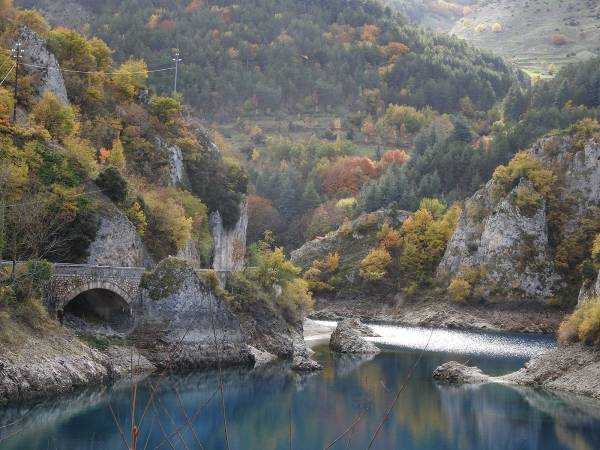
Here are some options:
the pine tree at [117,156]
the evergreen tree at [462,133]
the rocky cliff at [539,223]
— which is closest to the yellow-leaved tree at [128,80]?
the pine tree at [117,156]

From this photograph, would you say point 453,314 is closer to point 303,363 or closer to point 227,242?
point 227,242

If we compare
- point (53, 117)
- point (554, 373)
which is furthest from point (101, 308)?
point (554, 373)

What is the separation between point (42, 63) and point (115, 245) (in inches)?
920

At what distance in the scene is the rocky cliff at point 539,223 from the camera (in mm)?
124625

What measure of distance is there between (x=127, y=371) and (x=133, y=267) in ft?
33.9

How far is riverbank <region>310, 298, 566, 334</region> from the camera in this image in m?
119

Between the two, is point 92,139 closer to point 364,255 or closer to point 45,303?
point 45,303

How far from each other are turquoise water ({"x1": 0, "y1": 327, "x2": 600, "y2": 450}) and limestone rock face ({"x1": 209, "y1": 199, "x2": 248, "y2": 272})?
29147mm

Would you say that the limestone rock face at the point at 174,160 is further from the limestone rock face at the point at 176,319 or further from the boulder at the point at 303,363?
the boulder at the point at 303,363

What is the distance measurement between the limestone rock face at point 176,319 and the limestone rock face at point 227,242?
86.5 ft

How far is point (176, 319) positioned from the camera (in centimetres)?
6238

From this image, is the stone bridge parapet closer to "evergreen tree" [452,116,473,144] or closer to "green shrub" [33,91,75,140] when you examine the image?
"green shrub" [33,91,75,140]

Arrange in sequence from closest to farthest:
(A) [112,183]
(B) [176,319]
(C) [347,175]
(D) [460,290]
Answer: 1. (B) [176,319]
2. (A) [112,183]
3. (D) [460,290]
4. (C) [347,175]

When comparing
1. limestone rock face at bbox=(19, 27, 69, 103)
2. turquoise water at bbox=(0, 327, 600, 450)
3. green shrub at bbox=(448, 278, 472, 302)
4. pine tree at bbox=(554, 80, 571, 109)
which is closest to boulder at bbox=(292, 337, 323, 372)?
turquoise water at bbox=(0, 327, 600, 450)
